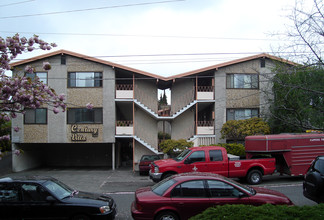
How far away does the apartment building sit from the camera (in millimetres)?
20828

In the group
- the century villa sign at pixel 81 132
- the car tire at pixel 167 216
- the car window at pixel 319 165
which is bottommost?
the car tire at pixel 167 216

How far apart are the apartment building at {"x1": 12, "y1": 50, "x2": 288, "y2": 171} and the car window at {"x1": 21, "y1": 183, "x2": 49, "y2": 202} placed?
534 inches

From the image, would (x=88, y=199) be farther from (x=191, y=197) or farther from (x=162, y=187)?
(x=191, y=197)

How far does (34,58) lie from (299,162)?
19147 mm

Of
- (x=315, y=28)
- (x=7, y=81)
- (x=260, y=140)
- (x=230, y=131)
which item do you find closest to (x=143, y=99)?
(x=230, y=131)

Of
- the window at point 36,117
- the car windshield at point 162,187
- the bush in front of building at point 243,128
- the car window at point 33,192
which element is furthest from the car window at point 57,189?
the bush in front of building at point 243,128

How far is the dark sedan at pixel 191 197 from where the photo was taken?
6.85m

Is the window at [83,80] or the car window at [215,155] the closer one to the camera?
the car window at [215,155]

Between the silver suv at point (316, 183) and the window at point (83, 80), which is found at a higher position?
Result: the window at point (83, 80)

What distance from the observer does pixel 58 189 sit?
7.66 m

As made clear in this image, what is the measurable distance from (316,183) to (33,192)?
324 inches

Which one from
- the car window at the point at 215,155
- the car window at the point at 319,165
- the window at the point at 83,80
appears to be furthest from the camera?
the window at the point at 83,80

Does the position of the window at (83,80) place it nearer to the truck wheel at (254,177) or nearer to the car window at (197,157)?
the car window at (197,157)

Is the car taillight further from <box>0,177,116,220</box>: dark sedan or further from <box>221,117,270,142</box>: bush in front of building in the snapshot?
<box>221,117,270,142</box>: bush in front of building
